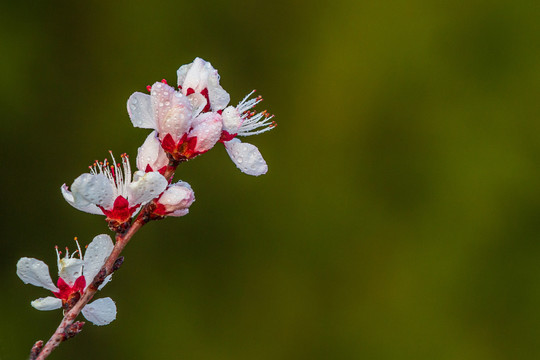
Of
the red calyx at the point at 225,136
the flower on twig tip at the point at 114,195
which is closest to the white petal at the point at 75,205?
the flower on twig tip at the point at 114,195

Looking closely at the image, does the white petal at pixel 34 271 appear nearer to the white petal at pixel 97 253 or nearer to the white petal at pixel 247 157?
the white petal at pixel 97 253

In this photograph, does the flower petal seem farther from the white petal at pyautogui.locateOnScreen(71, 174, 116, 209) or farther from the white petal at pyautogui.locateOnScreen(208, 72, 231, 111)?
the white petal at pyautogui.locateOnScreen(71, 174, 116, 209)

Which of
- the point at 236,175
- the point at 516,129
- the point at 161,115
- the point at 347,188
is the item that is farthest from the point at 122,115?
the point at 161,115

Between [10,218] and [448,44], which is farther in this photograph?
[448,44]

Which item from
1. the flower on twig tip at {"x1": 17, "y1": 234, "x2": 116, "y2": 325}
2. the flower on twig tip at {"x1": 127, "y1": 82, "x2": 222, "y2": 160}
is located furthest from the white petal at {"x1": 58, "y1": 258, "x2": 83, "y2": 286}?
the flower on twig tip at {"x1": 127, "y1": 82, "x2": 222, "y2": 160}

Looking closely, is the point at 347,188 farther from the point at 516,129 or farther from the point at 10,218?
the point at 10,218

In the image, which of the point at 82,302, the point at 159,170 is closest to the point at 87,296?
the point at 82,302
